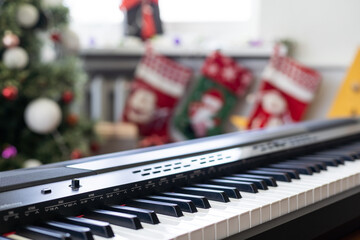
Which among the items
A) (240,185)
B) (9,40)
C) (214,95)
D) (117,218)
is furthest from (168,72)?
(117,218)

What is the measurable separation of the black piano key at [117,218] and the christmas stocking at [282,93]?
196 cm

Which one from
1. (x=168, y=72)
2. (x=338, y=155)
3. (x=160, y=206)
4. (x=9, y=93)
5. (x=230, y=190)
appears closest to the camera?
(x=160, y=206)

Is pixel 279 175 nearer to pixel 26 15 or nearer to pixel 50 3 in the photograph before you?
pixel 26 15

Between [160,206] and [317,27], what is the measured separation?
2.04 metres

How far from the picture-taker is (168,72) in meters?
3.12

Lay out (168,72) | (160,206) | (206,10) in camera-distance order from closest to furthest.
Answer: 1. (160,206)
2. (168,72)
3. (206,10)

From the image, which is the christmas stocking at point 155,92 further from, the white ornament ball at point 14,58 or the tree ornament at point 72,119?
the white ornament ball at point 14,58

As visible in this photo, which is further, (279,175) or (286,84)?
(286,84)

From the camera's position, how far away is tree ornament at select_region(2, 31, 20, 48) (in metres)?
2.47

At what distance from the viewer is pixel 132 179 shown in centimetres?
97

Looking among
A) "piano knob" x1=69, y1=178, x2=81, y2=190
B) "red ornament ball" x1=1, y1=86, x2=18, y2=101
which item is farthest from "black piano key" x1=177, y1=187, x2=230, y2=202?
"red ornament ball" x1=1, y1=86, x2=18, y2=101

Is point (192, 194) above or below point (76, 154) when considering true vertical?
above

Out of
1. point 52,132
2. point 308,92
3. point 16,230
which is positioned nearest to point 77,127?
point 52,132

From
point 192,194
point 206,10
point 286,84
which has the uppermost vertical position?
point 206,10
